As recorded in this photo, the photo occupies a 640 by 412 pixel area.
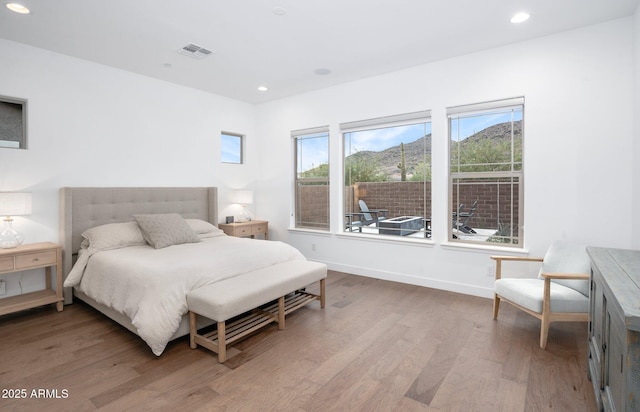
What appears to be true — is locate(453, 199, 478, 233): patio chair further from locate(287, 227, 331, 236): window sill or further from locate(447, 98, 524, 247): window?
locate(287, 227, 331, 236): window sill

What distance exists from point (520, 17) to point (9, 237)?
5.22 meters

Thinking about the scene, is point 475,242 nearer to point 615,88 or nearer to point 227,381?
point 615,88

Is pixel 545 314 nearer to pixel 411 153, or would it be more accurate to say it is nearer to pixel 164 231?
pixel 411 153

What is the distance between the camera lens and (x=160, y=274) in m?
2.63

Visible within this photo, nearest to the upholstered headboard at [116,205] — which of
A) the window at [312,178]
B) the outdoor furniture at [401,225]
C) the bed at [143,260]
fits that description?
the bed at [143,260]

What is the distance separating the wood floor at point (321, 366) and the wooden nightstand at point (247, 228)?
214 centimetres

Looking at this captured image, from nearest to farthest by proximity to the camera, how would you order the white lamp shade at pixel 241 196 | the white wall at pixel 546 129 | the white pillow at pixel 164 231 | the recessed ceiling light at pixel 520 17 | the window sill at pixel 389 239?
the recessed ceiling light at pixel 520 17, the white wall at pixel 546 129, the white pillow at pixel 164 231, the window sill at pixel 389 239, the white lamp shade at pixel 241 196

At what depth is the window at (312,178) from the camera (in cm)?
518

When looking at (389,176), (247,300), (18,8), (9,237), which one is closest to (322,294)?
(247,300)

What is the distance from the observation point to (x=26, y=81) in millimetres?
3463

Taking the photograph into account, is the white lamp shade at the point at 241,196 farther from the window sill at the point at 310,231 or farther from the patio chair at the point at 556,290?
the patio chair at the point at 556,290

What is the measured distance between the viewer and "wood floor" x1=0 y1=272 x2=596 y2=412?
6.39 ft

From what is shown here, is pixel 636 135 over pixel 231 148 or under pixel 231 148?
under

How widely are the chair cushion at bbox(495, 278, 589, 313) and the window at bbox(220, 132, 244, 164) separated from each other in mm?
4360
